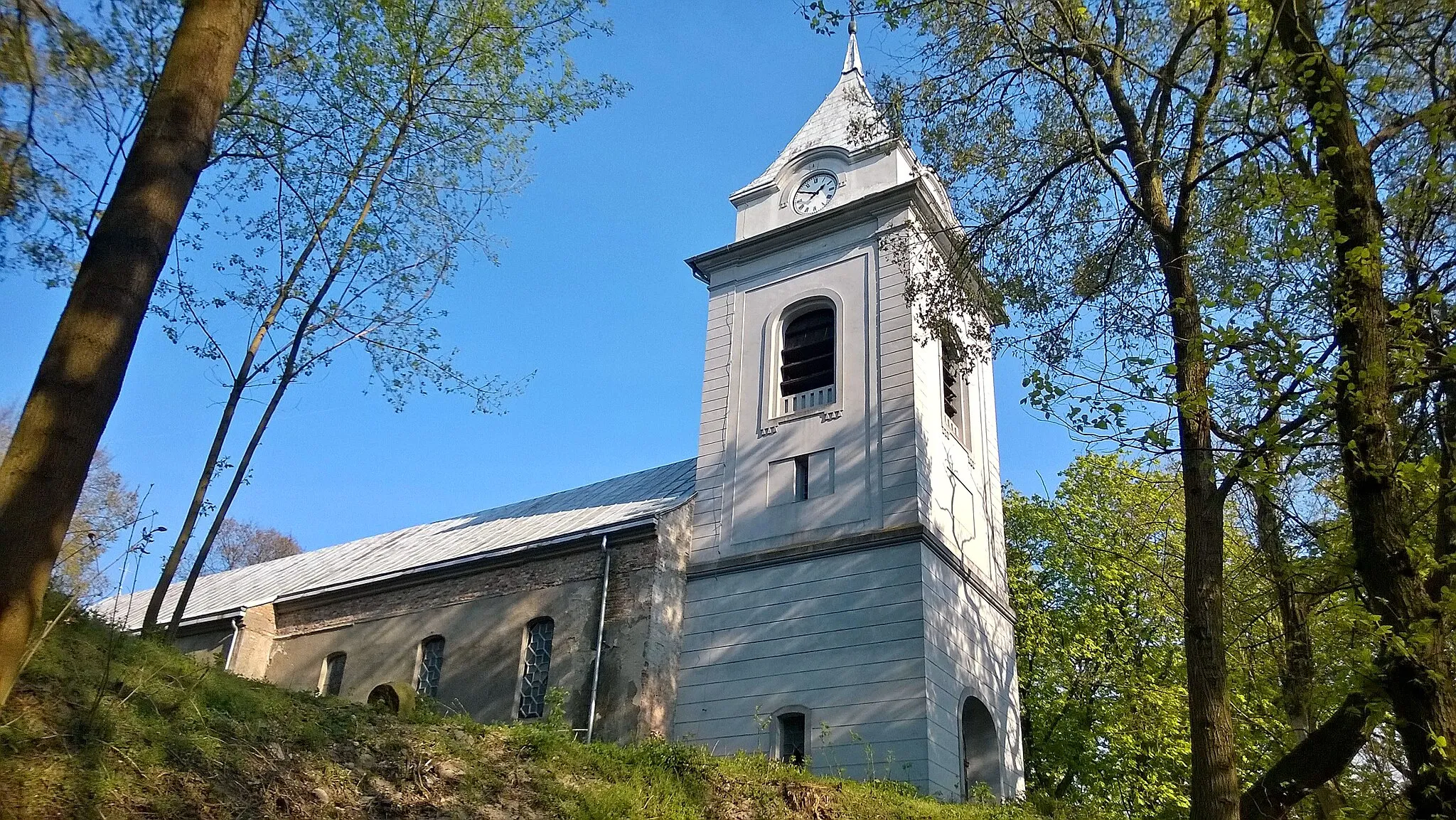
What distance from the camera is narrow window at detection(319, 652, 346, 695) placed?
868 inches

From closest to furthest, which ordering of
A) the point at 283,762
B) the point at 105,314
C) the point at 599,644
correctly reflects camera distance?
1. the point at 105,314
2. the point at 283,762
3. the point at 599,644

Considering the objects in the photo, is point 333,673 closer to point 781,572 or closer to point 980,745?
point 781,572

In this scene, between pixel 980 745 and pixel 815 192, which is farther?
pixel 815 192

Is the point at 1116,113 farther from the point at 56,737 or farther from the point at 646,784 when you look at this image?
the point at 56,737

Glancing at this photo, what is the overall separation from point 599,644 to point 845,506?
472cm

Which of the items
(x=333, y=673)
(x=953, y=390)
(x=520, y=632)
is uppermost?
(x=953, y=390)

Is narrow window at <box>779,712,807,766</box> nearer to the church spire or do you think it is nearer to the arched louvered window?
the arched louvered window

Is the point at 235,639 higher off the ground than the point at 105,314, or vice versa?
the point at 235,639

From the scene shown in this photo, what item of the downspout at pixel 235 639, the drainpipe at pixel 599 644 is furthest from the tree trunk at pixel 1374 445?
the downspout at pixel 235 639

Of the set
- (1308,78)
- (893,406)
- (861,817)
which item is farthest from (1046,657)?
(1308,78)

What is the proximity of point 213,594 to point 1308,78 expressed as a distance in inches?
1114

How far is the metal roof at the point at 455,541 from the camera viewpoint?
20641mm

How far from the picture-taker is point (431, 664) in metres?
20.6

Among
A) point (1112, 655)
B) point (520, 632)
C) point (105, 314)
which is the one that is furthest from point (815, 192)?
point (105, 314)
